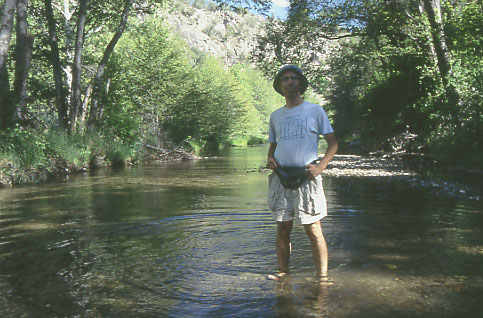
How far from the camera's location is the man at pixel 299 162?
438cm

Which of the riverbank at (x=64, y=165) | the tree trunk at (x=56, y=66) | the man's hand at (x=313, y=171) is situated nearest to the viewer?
the man's hand at (x=313, y=171)

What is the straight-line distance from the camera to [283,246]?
4.71 meters

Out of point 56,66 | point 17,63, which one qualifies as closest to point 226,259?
point 17,63

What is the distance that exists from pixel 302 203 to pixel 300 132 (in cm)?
66

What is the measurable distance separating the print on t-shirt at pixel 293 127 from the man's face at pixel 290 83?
0.27 metres

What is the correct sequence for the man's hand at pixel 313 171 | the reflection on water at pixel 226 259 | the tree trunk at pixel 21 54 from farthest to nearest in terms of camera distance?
the tree trunk at pixel 21 54
the man's hand at pixel 313 171
the reflection on water at pixel 226 259

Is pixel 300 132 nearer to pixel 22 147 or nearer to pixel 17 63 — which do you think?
pixel 22 147

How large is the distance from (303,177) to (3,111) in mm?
13571

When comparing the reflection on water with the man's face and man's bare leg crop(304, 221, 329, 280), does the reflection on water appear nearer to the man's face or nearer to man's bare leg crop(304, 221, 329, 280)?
man's bare leg crop(304, 221, 329, 280)

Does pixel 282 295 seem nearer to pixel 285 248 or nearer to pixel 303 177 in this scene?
pixel 285 248

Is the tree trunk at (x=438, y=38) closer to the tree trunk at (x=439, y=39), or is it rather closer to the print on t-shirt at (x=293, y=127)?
the tree trunk at (x=439, y=39)

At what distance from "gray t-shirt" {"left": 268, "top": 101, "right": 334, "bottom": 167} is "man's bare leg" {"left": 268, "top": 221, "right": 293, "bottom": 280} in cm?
62

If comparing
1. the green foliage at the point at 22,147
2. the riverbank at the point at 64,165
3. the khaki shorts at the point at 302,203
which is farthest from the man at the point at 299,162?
the green foliage at the point at 22,147

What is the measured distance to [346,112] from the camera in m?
43.5
